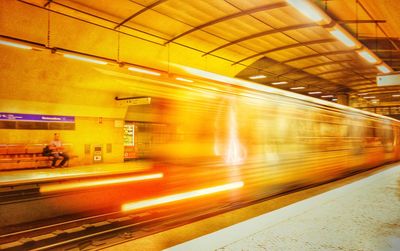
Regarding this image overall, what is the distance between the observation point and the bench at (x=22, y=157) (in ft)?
41.1

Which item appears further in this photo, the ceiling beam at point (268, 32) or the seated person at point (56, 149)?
the seated person at point (56, 149)

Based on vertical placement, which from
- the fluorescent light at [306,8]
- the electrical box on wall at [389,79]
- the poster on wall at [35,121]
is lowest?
the poster on wall at [35,121]

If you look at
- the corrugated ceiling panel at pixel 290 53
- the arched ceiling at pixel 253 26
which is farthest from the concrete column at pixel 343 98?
the corrugated ceiling panel at pixel 290 53

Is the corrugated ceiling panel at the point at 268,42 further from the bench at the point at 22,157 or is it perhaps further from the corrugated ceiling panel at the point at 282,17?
the bench at the point at 22,157

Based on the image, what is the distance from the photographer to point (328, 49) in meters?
12.4

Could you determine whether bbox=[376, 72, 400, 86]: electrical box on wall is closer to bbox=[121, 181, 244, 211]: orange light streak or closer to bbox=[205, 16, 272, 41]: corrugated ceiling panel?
bbox=[205, 16, 272, 41]: corrugated ceiling panel

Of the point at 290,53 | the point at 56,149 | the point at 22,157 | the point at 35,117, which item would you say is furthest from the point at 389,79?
the point at 22,157

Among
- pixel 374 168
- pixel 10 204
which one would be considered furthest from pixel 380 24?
pixel 10 204

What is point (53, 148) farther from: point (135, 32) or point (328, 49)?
point (328, 49)

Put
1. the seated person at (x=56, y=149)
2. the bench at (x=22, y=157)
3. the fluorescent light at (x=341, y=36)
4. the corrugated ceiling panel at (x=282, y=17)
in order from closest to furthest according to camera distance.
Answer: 1. the fluorescent light at (x=341, y=36)
2. the corrugated ceiling panel at (x=282, y=17)
3. the bench at (x=22, y=157)
4. the seated person at (x=56, y=149)

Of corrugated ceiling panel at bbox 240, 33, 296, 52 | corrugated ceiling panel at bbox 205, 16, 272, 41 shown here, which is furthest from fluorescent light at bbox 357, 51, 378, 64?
corrugated ceiling panel at bbox 205, 16, 272, 41

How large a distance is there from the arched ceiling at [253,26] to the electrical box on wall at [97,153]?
672 cm

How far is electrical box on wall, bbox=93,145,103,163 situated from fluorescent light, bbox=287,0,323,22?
12262 mm

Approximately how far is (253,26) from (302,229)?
25.2ft
